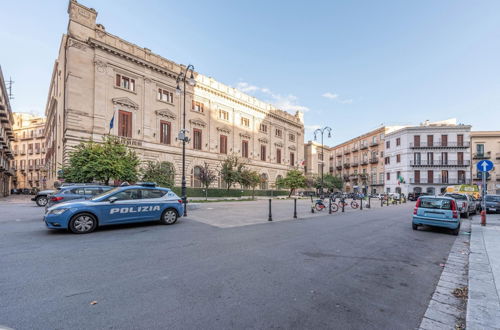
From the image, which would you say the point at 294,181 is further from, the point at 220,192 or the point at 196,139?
the point at 196,139

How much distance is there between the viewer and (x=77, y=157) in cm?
1858

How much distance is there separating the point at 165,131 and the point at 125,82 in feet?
24.0

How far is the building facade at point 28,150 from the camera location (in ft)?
209

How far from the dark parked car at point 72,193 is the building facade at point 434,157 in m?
49.6

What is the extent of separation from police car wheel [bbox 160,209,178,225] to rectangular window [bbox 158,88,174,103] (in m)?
25.9

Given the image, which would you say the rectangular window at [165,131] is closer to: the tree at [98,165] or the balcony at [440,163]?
the tree at [98,165]

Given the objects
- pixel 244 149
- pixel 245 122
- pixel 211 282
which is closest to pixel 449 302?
pixel 211 282

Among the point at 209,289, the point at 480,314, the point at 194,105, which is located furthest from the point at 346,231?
the point at 194,105

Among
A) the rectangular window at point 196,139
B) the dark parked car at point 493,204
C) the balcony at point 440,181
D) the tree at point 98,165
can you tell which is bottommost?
the dark parked car at point 493,204

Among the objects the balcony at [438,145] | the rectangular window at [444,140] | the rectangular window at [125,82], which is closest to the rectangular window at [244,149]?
the rectangular window at [125,82]

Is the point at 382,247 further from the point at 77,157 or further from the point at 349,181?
the point at 349,181

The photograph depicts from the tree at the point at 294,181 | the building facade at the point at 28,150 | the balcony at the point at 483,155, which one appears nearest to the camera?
the tree at the point at 294,181

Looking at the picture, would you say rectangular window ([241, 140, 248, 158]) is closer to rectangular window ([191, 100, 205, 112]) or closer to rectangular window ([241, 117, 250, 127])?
rectangular window ([241, 117, 250, 127])

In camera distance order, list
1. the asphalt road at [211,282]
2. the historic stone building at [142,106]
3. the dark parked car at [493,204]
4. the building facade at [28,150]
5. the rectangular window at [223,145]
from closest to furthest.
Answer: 1. the asphalt road at [211,282]
2. the dark parked car at [493,204]
3. the historic stone building at [142,106]
4. the rectangular window at [223,145]
5. the building facade at [28,150]
